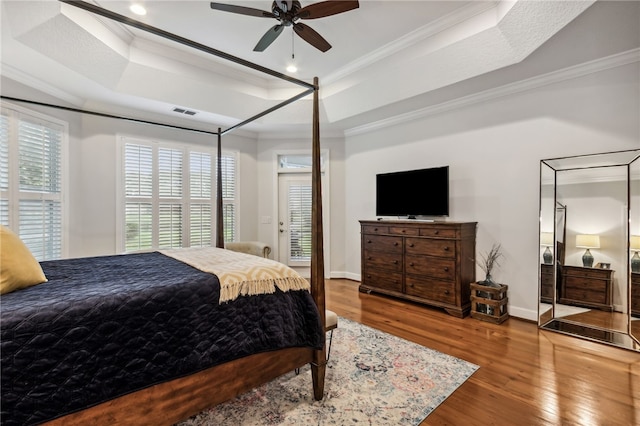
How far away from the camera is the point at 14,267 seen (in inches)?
58.9

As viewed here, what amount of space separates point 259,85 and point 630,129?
4327 millimetres

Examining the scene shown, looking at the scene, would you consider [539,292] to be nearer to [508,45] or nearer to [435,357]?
[435,357]

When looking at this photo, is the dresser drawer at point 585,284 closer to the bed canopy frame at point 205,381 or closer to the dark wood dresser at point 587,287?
the dark wood dresser at point 587,287

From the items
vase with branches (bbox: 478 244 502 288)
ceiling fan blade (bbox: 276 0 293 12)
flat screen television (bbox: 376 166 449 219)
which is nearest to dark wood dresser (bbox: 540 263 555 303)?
vase with branches (bbox: 478 244 502 288)

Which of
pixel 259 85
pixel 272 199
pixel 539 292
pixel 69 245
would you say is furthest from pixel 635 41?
pixel 69 245

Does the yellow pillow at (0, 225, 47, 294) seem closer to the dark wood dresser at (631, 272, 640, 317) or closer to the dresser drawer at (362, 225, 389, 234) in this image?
the dresser drawer at (362, 225, 389, 234)

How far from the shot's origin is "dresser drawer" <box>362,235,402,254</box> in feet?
13.7

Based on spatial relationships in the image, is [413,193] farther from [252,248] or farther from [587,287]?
[252,248]

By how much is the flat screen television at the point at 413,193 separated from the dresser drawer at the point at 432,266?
645mm

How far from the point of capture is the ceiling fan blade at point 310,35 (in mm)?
2520

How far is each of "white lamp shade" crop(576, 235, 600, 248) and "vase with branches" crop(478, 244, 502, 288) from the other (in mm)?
757

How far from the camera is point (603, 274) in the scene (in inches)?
117

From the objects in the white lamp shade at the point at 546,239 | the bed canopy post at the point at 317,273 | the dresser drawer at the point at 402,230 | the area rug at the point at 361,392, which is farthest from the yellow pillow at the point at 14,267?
the white lamp shade at the point at 546,239

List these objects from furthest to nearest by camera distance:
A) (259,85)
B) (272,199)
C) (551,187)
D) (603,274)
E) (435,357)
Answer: (272,199) < (259,85) < (551,187) < (603,274) < (435,357)
